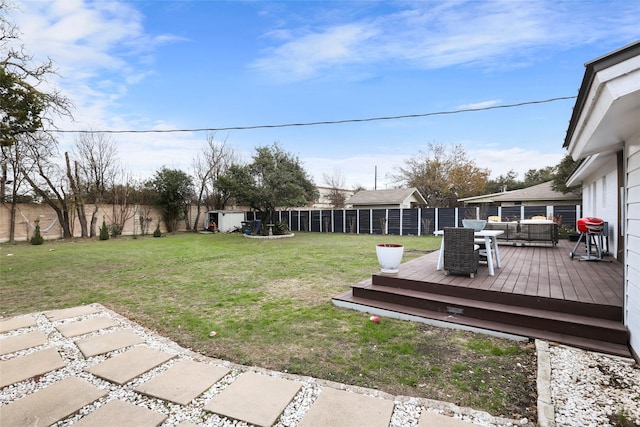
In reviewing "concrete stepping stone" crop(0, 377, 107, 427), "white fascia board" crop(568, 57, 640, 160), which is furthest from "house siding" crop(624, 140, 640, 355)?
"concrete stepping stone" crop(0, 377, 107, 427)

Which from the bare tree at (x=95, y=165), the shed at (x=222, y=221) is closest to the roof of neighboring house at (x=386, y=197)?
the shed at (x=222, y=221)

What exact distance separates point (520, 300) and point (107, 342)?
4.37 metres

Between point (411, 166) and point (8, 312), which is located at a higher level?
point (411, 166)

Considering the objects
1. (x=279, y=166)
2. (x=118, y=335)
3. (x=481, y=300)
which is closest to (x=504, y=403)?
(x=481, y=300)

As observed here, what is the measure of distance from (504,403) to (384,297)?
2094 mm

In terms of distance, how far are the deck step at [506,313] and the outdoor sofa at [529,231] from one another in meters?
5.06

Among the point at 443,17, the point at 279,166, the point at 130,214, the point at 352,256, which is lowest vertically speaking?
the point at 352,256

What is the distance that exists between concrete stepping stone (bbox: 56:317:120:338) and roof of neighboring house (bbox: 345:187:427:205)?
19121mm

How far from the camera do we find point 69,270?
6.73m

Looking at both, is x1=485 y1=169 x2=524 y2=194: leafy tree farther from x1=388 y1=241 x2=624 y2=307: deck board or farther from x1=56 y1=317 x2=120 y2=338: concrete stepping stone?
x1=56 y1=317 x2=120 y2=338: concrete stepping stone

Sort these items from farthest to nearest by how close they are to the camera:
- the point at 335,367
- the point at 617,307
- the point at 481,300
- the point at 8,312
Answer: the point at 8,312 → the point at 481,300 → the point at 617,307 → the point at 335,367

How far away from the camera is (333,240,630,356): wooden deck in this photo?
2889 mm

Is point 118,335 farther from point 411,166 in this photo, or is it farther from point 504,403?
point 411,166

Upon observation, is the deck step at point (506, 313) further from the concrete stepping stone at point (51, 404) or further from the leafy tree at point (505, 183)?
the leafy tree at point (505, 183)
